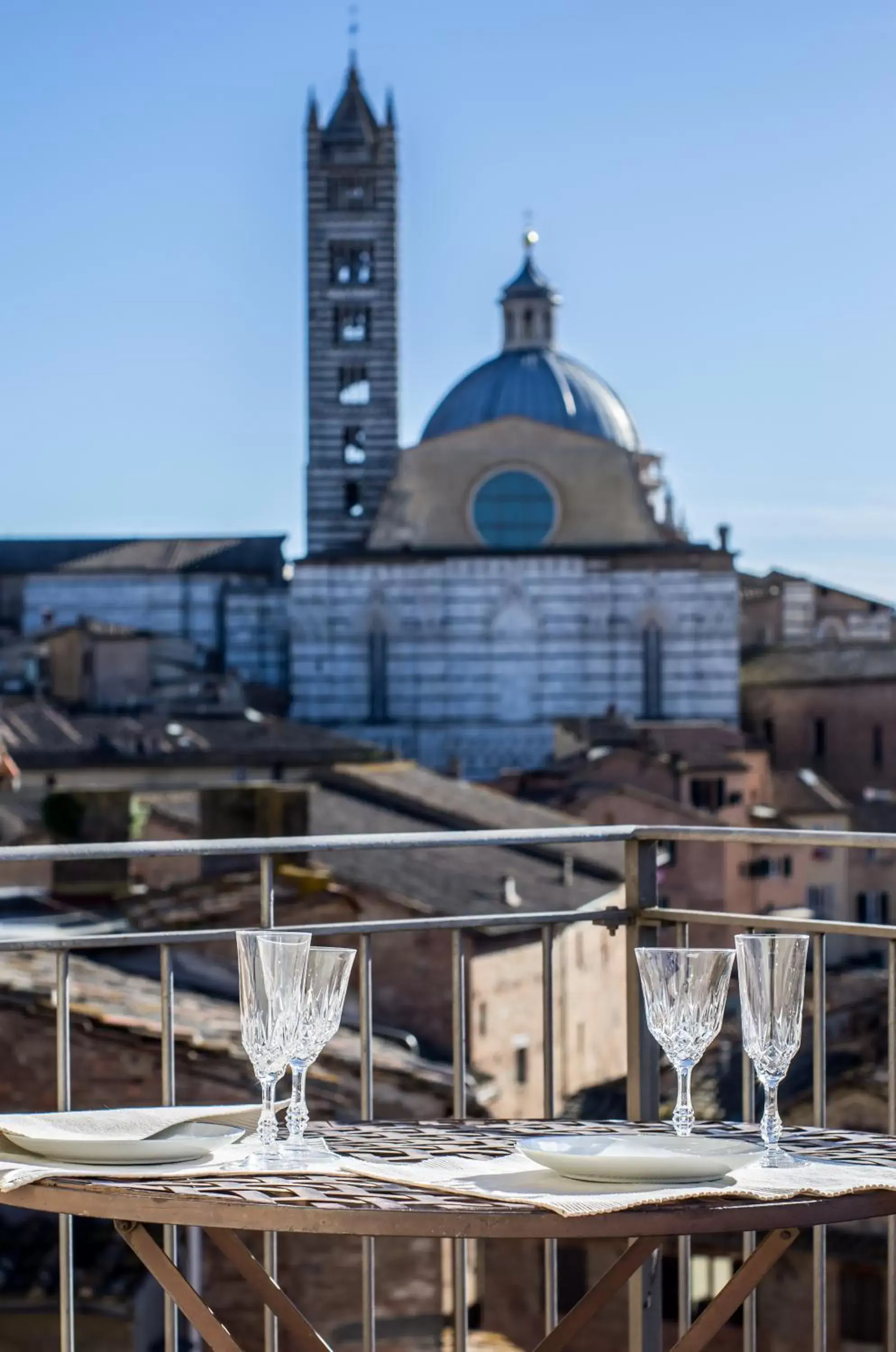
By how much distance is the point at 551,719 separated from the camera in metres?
57.7

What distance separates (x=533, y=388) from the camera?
63.8 metres

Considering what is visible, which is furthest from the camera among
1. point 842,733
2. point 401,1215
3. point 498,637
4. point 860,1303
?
point 498,637

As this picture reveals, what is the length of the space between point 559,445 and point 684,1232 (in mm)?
57931

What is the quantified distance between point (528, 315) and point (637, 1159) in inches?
2566

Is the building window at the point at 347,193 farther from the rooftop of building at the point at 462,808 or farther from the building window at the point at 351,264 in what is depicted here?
the rooftop of building at the point at 462,808

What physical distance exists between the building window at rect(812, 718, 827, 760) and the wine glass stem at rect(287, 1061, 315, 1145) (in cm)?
5240

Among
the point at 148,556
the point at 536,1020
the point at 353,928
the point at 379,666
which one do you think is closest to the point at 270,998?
the point at 353,928

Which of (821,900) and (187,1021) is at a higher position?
(187,1021)

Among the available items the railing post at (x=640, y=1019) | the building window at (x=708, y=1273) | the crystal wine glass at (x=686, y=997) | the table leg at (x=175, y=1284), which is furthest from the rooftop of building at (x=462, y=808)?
the table leg at (x=175, y=1284)

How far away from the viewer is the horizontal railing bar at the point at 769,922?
138 inches

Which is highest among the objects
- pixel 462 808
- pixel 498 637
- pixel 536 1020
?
pixel 498 637

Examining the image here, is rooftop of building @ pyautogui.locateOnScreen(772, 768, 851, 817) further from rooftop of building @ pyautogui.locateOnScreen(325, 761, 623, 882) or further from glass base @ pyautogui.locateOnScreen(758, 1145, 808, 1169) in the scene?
glass base @ pyautogui.locateOnScreen(758, 1145, 808, 1169)

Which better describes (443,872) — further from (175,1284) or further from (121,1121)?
(175,1284)

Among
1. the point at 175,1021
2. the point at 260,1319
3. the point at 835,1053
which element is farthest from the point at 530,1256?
the point at 260,1319
